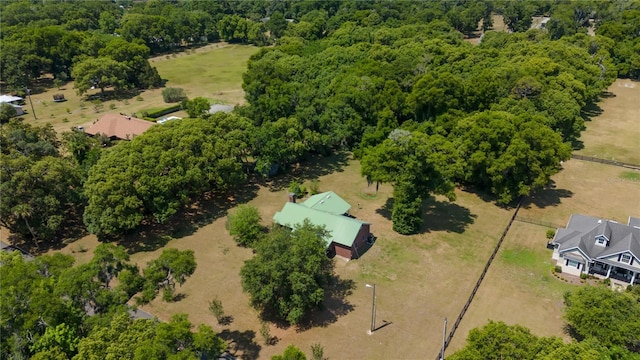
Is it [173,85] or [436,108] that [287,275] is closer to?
[436,108]

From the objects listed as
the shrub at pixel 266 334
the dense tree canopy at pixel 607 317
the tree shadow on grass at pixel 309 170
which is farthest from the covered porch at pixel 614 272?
the tree shadow on grass at pixel 309 170

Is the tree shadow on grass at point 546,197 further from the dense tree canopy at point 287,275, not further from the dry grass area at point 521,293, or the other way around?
the dense tree canopy at point 287,275

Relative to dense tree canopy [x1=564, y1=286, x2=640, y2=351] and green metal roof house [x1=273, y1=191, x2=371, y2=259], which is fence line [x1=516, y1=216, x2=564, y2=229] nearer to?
dense tree canopy [x1=564, y1=286, x2=640, y2=351]

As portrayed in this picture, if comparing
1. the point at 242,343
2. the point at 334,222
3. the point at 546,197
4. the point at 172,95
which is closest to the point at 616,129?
the point at 546,197

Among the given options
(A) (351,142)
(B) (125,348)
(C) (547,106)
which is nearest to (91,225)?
(B) (125,348)

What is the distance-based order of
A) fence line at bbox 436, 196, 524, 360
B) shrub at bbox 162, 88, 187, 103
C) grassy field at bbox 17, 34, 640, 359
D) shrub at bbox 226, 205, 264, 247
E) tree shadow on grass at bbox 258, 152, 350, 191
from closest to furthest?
fence line at bbox 436, 196, 524, 360 → grassy field at bbox 17, 34, 640, 359 → shrub at bbox 226, 205, 264, 247 → tree shadow on grass at bbox 258, 152, 350, 191 → shrub at bbox 162, 88, 187, 103

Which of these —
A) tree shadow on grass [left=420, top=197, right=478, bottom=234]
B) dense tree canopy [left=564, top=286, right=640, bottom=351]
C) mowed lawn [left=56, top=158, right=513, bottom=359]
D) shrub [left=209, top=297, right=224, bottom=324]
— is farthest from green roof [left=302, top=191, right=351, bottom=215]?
dense tree canopy [left=564, top=286, right=640, bottom=351]
